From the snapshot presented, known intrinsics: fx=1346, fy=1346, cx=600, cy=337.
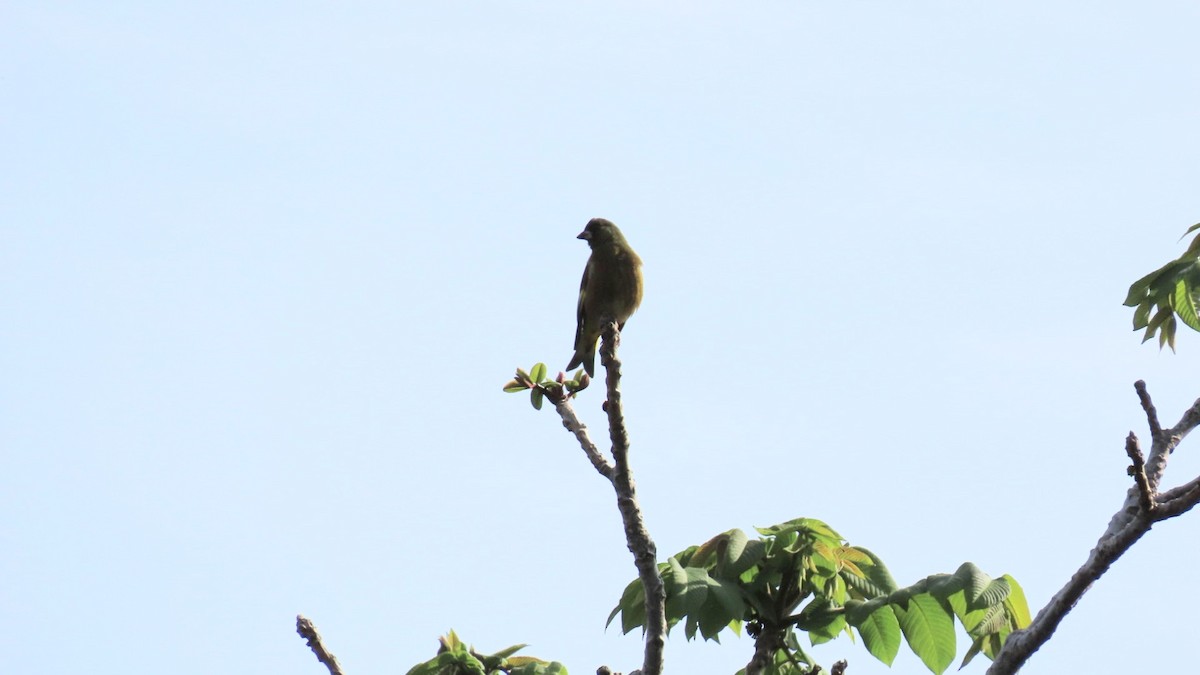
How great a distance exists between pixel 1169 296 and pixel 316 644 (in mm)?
3228

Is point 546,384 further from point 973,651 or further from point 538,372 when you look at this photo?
point 973,651

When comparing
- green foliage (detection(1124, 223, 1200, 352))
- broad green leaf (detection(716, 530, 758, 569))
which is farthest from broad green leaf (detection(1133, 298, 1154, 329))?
broad green leaf (detection(716, 530, 758, 569))

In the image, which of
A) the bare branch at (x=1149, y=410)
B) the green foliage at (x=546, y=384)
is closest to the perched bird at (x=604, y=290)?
the green foliage at (x=546, y=384)

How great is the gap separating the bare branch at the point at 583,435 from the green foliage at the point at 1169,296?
83.3 inches

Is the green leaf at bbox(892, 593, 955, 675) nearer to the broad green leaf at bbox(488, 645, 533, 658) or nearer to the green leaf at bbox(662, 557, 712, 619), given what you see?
the green leaf at bbox(662, 557, 712, 619)

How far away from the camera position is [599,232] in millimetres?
10344

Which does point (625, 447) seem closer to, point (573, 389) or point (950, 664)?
point (573, 389)

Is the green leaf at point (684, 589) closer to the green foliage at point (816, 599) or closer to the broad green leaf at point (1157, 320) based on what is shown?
the green foliage at point (816, 599)

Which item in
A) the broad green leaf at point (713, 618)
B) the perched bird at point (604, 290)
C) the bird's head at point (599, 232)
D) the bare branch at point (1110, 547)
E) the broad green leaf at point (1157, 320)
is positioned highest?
the bird's head at point (599, 232)

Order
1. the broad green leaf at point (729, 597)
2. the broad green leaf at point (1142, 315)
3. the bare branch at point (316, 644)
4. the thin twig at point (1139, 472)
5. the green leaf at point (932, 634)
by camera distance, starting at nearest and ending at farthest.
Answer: the thin twig at point (1139, 472) < the bare branch at point (316, 644) < the broad green leaf at point (729, 597) < the green leaf at point (932, 634) < the broad green leaf at point (1142, 315)

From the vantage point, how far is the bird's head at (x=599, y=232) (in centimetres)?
1029

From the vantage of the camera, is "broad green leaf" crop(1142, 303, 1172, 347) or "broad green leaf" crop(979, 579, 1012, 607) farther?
"broad green leaf" crop(1142, 303, 1172, 347)

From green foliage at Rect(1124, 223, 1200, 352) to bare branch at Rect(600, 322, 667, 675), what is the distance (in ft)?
6.71

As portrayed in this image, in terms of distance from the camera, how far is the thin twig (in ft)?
12.2
